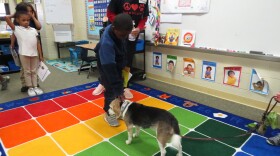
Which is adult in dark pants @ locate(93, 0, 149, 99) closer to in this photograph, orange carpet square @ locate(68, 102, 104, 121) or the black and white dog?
orange carpet square @ locate(68, 102, 104, 121)

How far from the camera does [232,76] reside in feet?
7.97

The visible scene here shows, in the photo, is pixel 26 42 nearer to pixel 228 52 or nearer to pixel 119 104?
pixel 119 104

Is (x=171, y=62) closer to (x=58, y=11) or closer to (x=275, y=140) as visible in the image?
(x=275, y=140)

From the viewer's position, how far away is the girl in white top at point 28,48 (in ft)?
7.98

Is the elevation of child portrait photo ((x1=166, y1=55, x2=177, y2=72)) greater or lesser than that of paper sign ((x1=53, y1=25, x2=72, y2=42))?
lesser

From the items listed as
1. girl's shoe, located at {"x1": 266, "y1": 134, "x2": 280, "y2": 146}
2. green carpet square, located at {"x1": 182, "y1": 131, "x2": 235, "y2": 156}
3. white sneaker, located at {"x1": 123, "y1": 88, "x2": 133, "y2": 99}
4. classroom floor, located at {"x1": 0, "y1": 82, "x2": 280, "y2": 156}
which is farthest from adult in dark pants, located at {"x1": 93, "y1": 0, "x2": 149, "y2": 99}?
girl's shoe, located at {"x1": 266, "y1": 134, "x2": 280, "y2": 146}

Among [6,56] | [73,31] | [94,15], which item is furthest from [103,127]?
[73,31]

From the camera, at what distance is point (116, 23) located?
1.38 meters

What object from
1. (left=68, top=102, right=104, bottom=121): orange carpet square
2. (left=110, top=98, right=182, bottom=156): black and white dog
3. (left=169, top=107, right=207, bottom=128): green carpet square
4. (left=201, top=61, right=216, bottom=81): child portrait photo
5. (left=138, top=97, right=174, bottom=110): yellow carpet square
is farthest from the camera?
(left=201, top=61, right=216, bottom=81): child portrait photo

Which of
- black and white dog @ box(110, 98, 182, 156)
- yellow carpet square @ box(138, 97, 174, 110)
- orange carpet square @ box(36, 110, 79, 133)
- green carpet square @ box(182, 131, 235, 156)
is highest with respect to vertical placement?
black and white dog @ box(110, 98, 182, 156)

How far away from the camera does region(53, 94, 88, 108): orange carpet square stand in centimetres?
240

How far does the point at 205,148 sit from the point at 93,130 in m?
1.01

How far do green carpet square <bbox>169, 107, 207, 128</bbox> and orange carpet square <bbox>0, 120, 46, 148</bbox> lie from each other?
52.9 inches

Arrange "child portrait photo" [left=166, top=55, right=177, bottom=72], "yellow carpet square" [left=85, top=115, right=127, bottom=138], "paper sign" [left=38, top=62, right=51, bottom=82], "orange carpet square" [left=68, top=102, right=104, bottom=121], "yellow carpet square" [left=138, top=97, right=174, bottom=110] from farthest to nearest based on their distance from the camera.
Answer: "child portrait photo" [left=166, top=55, right=177, bottom=72]
"paper sign" [left=38, top=62, right=51, bottom=82]
"yellow carpet square" [left=138, top=97, right=174, bottom=110]
"orange carpet square" [left=68, top=102, right=104, bottom=121]
"yellow carpet square" [left=85, top=115, right=127, bottom=138]
